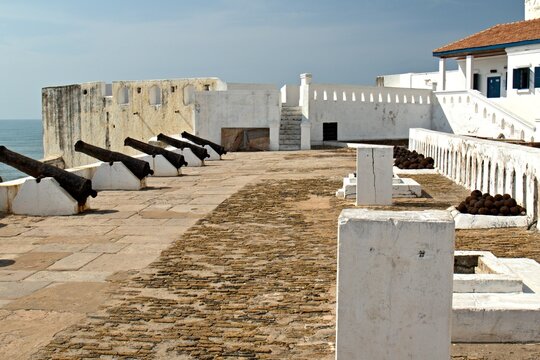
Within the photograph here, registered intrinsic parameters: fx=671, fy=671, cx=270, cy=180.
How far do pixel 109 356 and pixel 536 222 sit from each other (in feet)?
16.6

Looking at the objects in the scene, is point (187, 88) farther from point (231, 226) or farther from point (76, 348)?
point (76, 348)

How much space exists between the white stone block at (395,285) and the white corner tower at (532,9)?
29644mm

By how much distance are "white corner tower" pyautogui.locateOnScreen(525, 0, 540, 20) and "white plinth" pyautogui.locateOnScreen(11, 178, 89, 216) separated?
26245 mm

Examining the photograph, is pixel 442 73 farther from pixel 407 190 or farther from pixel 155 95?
pixel 407 190

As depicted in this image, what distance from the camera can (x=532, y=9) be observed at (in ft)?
99.6

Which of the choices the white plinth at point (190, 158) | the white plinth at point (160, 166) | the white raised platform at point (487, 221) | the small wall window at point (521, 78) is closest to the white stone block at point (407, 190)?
the white raised platform at point (487, 221)

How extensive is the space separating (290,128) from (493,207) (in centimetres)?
1798

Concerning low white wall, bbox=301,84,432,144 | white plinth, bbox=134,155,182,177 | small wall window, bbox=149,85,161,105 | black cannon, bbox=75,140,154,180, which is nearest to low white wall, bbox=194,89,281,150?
low white wall, bbox=301,84,432,144

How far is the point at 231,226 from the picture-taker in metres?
8.00

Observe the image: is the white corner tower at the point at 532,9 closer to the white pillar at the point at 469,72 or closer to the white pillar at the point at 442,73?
the white pillar at the point at 469,72

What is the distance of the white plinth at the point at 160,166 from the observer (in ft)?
47.9

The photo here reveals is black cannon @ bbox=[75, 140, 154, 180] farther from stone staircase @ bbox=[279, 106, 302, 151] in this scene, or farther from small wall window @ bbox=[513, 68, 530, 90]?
small wall window @ bbox=[513, 68, 530, 90]

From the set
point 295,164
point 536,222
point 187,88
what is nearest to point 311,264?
point 536,222

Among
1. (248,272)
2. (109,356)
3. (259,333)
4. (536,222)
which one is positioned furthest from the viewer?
(536,222)
